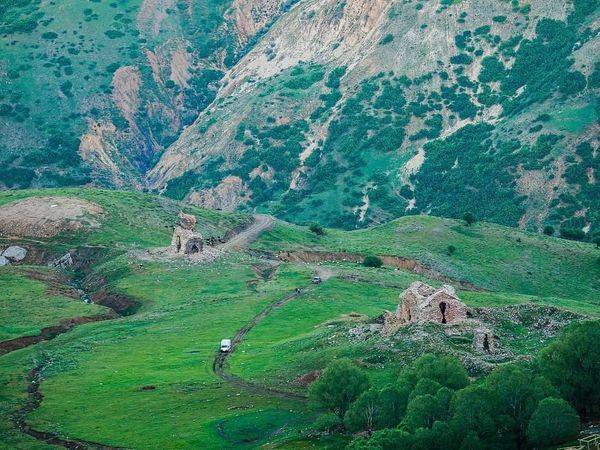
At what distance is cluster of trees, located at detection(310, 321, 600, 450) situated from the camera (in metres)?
66.0

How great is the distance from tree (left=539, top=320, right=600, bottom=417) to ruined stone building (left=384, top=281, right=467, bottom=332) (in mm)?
19016

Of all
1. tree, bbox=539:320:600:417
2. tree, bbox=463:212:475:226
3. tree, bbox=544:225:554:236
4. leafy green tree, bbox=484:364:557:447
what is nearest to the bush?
tree, bbox=463:212:475:226

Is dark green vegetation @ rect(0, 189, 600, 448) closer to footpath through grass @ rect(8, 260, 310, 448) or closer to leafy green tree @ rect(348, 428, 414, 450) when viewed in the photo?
footpath through grass @ rect(8, 260, 310, 448)

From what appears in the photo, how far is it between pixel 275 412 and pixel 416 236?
95.0 meters

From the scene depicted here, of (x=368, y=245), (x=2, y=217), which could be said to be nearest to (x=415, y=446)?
(x=368, y=245)

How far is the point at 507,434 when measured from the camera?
222 ft

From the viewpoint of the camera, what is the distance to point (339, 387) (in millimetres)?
79312

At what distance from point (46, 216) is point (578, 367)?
11716cm

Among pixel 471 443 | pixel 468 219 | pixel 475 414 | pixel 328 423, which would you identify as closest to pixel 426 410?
pixel 475 414

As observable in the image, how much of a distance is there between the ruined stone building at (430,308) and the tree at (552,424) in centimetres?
2747

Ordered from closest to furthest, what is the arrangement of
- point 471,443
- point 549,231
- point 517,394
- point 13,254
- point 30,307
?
point 471,443, point 517,394, point 30,307, point 13,254, point 549,231

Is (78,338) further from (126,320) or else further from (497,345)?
(497,345)

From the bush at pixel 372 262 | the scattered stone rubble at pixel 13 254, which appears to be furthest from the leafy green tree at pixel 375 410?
the scattered stone rubble at pixel 13 254

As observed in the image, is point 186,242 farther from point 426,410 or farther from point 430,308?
point 426,410
